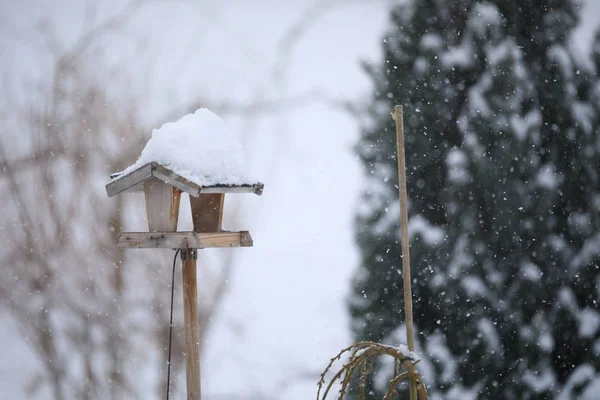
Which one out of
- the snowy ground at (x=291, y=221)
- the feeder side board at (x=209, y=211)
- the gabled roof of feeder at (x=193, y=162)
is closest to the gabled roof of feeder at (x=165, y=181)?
the gabled roof of feeder at (x=193, y=162)

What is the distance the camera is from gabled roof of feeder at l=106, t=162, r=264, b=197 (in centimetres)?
182

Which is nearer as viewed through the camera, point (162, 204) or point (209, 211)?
point (162, 204)

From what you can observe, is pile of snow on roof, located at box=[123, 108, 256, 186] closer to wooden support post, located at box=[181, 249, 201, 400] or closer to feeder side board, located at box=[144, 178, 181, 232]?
feeder side board, located at box=[144, 178, 181, 232]

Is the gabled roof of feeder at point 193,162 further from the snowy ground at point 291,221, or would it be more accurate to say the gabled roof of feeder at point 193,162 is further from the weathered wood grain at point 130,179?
the snowy ground at point 291,221

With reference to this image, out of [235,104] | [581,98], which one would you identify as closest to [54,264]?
[235,104]

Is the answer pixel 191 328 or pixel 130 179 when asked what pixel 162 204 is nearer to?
pixel 130 179

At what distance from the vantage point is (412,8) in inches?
140

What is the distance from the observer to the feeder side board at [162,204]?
1924 millimetres

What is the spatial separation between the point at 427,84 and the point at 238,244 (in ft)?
6.34

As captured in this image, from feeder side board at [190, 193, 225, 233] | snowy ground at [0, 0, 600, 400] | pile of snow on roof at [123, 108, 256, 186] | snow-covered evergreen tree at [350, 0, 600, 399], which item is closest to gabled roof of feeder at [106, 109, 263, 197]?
pile of snow on roof at [123, 108, 256, 186]

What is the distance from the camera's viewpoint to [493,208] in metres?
3.33

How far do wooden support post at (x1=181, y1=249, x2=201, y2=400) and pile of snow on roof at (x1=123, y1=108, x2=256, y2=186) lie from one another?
0.28 m

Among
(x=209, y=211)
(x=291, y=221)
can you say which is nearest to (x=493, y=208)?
(x=209, y=211)

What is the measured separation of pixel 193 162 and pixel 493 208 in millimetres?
2068
